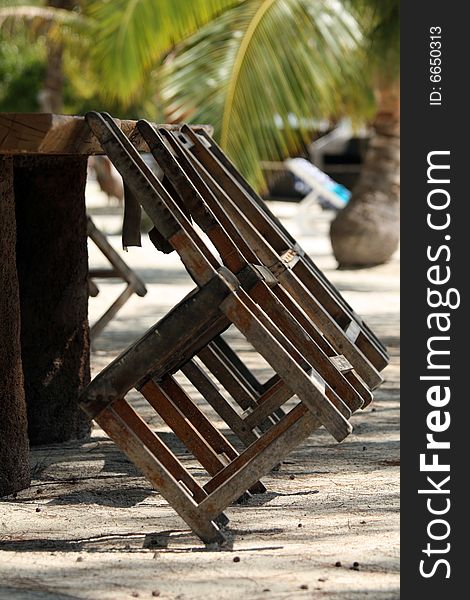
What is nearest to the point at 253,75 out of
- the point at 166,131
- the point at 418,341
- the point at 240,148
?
the point at 240,148

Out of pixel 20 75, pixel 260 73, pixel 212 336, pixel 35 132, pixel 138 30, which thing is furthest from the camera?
pixel 20 75

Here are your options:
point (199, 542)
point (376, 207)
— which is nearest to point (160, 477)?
point (199, 542)

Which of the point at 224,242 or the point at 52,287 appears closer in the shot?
the point at 224,242

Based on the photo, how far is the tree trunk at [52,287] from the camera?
530cm

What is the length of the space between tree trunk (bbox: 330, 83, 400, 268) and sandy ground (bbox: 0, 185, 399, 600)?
7.49 m

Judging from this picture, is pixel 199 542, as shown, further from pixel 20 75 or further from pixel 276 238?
pixel 20 75

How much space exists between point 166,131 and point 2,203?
69 cm

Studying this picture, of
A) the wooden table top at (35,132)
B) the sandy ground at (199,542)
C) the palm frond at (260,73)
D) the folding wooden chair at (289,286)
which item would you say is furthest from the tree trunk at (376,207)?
the wooden table top at (35,132)

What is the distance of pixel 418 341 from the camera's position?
418 centimetres

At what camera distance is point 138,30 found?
10938 millimetres

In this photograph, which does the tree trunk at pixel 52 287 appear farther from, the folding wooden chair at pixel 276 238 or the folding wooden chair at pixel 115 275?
the folding wooden chair at pixel 115 275

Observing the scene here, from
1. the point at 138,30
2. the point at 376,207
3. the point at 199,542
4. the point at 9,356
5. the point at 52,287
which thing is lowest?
the point at 376,207

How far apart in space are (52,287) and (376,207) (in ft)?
27.8

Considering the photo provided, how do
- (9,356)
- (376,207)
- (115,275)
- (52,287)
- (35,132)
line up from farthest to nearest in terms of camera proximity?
(376,207), (115,275), (52,287), (9,356), (35,132)
